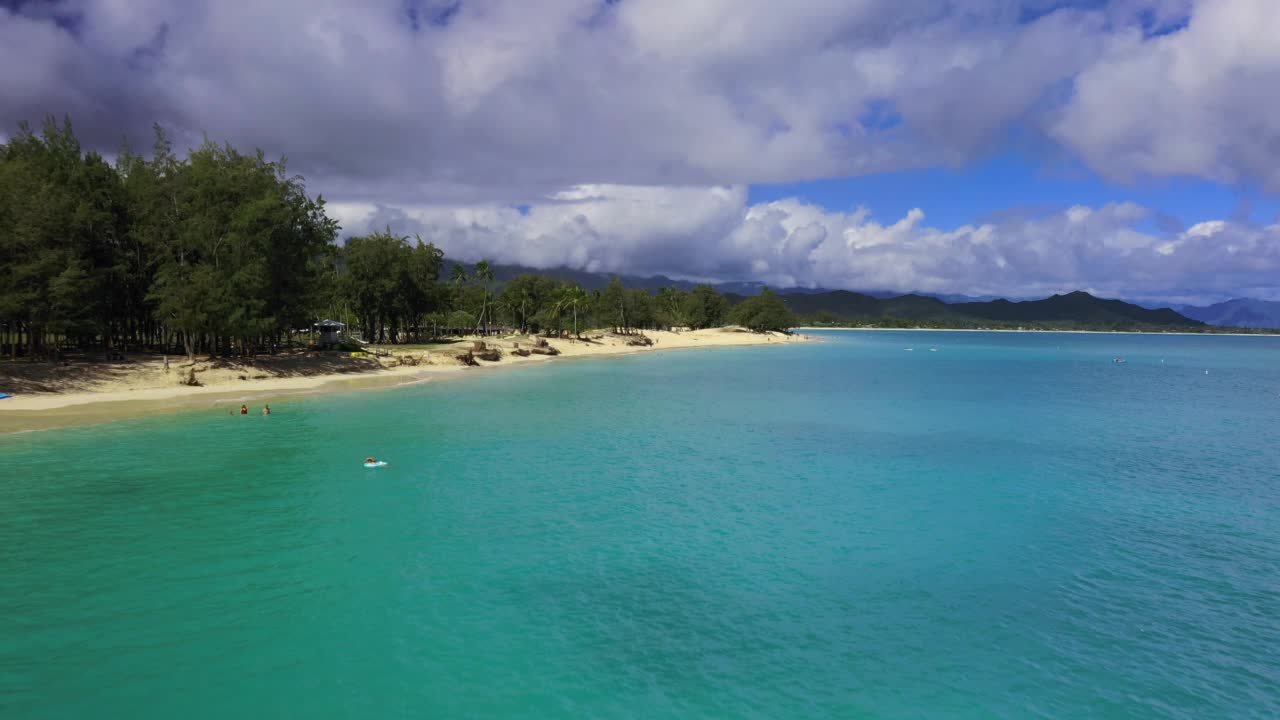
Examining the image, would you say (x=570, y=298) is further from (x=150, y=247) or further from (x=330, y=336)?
(x=150, y=247)

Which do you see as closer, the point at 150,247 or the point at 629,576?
the point at 629,576

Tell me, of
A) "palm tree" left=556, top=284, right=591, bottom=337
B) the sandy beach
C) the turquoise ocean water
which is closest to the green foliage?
the sandy beach

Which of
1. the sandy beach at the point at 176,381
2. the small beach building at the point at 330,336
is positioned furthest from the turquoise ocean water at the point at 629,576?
the small beach building at the point at 330,336

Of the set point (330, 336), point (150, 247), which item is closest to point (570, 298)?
point (330, 336)

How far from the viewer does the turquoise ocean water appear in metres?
11.4

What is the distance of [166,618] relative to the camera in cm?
1355

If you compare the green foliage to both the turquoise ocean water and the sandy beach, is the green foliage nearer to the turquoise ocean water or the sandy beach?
the sandy beach

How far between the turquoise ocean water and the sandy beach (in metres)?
7.98

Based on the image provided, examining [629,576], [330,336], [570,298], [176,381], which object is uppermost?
[570,298]

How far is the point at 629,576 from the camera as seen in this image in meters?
16.2

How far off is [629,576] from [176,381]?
4871 centimetres

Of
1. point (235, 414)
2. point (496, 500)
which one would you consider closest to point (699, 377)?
point (235, 414)

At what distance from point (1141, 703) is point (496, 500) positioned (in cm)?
1784

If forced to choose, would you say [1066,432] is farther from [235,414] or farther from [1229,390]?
[235,414]
